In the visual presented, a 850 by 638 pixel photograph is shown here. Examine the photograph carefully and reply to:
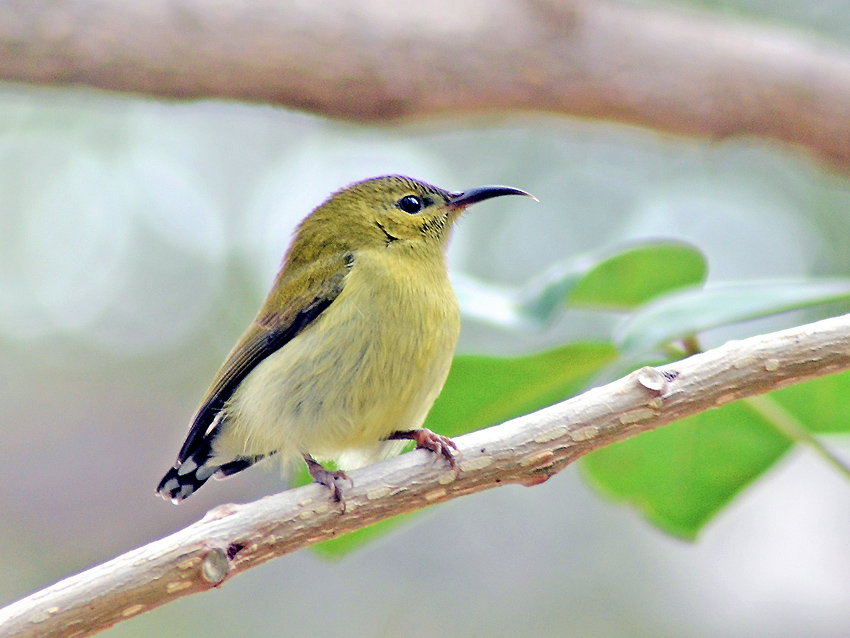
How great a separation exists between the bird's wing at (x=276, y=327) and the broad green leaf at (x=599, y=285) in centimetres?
44

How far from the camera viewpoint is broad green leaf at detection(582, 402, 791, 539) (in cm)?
277

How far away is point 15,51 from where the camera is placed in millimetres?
3018

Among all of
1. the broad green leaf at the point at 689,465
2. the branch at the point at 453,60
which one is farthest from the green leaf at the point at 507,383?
the branch at the point at 453,60

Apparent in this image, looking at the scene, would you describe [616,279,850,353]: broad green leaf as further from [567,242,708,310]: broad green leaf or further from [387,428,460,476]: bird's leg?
[387,428,460,476]: bird's leg

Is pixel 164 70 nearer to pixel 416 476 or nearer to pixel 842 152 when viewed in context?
pixel 416 476

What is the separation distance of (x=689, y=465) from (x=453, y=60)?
1890mm

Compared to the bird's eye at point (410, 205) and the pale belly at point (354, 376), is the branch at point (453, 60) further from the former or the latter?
the pale belly at point (354, 376)

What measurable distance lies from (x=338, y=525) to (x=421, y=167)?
27.2ft

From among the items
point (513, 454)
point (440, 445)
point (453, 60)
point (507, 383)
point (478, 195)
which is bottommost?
point (513, 454)

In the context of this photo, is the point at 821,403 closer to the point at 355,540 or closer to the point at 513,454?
the point at 513,454

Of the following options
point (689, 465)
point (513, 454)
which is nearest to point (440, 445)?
point (513, 454)

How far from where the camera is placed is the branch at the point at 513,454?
1.94 m

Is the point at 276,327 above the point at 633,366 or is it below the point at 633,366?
above

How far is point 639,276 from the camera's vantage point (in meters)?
2.70
